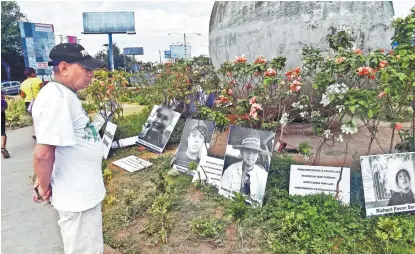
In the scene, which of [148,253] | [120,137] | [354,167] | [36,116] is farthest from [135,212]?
[120,137]

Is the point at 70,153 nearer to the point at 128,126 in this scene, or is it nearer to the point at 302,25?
the point at 302,25

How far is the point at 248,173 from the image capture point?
11.7 ft

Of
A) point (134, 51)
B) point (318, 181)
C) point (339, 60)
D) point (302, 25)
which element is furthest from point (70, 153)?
point (134, 51)

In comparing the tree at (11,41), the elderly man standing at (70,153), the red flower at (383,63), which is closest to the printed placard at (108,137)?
the elderly man standing at (70,153)

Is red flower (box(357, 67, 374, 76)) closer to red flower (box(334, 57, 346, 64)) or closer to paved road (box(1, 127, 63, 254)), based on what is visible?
red flower (box(334, 57, 346, 64))

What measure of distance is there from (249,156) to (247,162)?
66 mm

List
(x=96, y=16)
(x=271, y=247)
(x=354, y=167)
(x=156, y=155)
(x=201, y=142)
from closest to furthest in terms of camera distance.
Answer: (x=271, y=247) < (x=354, y=167) < (x=201, y=142) < (x=156, y=155) < (x=96, y=16)

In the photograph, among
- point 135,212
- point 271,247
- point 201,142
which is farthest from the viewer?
point 201,142

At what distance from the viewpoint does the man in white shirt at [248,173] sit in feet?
11.3

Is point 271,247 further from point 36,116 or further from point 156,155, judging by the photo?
point 156,155

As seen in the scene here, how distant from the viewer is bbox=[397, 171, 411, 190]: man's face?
317cm

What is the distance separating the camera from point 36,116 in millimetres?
2131

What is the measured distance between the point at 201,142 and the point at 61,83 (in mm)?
2483

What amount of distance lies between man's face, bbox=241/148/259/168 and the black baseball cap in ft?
6.08
